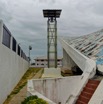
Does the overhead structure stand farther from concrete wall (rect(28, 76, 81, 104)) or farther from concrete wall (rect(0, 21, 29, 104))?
concrete wall (rect(28, 76, 81, 104))

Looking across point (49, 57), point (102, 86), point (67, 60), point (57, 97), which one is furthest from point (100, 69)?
point (67, 60)

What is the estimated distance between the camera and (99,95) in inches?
319

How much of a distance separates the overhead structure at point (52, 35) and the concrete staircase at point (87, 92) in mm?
14168

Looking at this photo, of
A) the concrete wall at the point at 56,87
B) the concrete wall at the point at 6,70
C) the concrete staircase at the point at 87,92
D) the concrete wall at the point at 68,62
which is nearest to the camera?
the concrete staircase at the point at 87,92

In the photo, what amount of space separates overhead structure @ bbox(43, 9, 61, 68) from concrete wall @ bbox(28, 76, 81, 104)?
1105cm

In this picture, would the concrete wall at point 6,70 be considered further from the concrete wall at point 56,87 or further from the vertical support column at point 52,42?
the vertical support column at point 52,42

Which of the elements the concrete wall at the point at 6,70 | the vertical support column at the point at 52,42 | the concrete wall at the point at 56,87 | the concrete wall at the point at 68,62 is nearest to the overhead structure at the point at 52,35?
the vertical support column at the point at 52,42

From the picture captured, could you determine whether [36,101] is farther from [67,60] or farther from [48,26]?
[67,60]

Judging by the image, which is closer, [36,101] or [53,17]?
[36,101]

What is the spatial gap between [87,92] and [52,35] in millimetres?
15580

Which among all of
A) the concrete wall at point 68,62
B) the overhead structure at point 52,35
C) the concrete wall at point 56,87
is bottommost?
the concrete wall at point 56,87

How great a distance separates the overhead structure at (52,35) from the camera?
2389cm

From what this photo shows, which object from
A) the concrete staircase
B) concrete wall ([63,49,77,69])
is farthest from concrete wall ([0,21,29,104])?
concrete wall ([63,49,77,69])

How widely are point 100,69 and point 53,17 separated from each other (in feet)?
48.3
